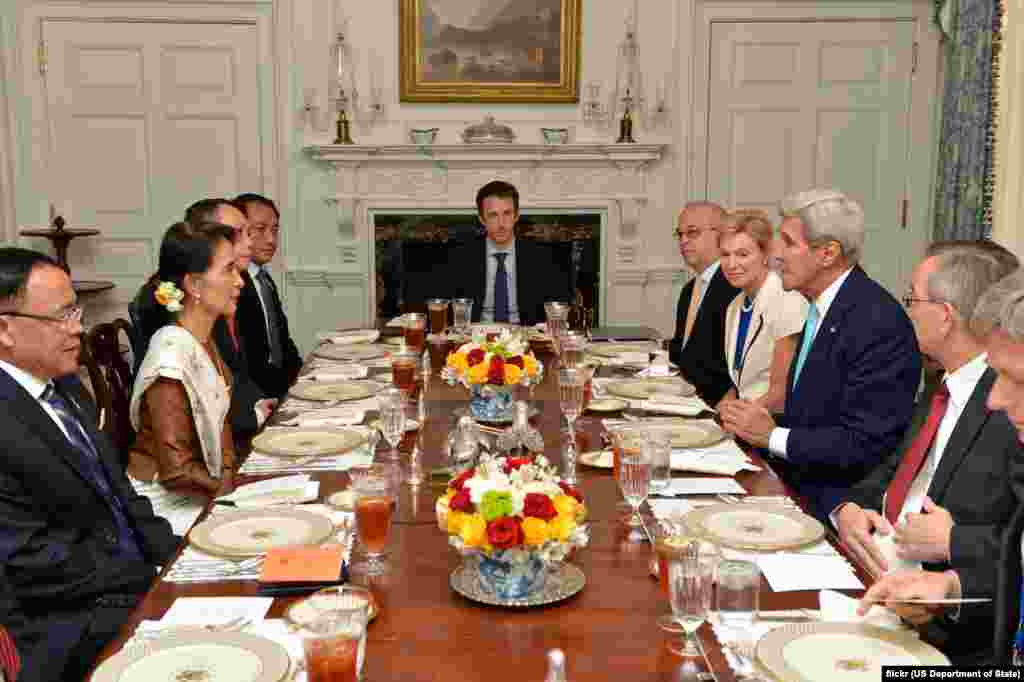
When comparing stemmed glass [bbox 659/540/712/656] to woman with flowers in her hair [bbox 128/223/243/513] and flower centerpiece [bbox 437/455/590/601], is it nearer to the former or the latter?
flower centerpiece [bbox 437/455/590/601]

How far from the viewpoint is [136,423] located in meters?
2.88

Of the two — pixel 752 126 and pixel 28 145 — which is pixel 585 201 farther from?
pixel 28 145

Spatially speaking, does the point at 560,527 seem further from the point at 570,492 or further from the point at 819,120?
the point at 819,120

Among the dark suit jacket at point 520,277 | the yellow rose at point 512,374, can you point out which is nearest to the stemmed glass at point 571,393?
the yellow rose at point 512,374

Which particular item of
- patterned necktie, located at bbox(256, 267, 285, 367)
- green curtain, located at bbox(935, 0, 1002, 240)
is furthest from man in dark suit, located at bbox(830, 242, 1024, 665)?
green curtain, located at bbox(935, 0, 1002, 240)

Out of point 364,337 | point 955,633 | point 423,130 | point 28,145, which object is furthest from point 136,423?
point 28,145

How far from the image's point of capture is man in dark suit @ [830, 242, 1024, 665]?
2010 millimetres

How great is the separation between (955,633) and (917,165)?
525 centimetres

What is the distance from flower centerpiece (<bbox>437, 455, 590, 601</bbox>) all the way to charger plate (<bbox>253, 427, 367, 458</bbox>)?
0.94m

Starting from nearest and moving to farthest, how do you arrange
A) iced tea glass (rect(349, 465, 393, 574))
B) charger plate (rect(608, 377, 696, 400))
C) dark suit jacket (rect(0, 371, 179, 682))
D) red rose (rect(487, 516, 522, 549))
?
red rose (rect(487, 516, 522, 549)), iced tea glass (rect(349, 465, 393, 574)), dark suit jacket (rect(0, 371, 179, 682)), charger plate (rect(608, 377, 696, 400))

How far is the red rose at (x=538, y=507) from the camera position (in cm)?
174

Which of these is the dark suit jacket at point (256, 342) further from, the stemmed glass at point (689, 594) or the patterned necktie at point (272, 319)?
the stemmed glass at point (689, 594)

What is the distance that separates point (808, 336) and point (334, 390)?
149cm

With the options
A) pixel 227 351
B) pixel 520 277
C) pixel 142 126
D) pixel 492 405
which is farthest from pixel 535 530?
pixel 142 126
